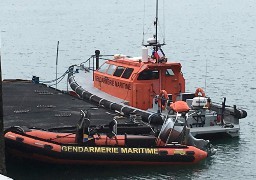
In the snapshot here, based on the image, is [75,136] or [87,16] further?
[87,16]

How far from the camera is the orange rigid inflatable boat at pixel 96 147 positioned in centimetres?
1894

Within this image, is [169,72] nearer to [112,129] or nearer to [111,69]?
[111,69]

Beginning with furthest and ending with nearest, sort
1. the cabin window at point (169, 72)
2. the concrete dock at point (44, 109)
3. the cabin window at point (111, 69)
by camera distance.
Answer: the cabin window at point (111, 69)
the cabin window at point (169, 72)
the concrete dock at point (44, 109)

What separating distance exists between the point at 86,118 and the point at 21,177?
261 centimetres

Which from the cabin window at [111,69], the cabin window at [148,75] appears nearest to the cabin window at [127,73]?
the cabin window at [148,75]

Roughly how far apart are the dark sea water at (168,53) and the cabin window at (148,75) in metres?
3.36

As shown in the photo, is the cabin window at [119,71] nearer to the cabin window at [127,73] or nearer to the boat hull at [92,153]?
the cabin window at [127,73]

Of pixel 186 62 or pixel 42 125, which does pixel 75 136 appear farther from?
pixel 186 62

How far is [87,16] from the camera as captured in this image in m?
103

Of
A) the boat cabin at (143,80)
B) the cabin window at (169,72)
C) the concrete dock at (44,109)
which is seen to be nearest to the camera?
the concrete dock at (44,109)

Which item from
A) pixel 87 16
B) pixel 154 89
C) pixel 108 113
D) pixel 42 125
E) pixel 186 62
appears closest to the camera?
pixel 42 125

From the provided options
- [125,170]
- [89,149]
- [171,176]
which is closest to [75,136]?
[89,149]

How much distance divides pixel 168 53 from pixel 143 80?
3279 centimetres

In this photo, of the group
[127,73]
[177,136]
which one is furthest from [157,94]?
[177,136]
